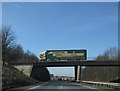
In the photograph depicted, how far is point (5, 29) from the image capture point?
49000 millimetres

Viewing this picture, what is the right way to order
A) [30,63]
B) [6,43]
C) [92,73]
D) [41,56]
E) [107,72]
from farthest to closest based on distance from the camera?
[92,73], [107,72], [41,56], [30,63], [6,43]

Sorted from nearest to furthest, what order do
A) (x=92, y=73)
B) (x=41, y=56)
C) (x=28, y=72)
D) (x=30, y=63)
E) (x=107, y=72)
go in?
(x=28, y=72) < (x=30, y=63) < (x=41, y=56) < (x=107, y=72) < (x=92, y=73)

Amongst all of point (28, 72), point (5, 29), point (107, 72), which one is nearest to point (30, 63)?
point (28, 72)

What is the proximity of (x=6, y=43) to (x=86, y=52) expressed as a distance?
27.8 meters

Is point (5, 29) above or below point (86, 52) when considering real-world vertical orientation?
above

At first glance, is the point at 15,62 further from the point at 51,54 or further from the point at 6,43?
the point at 6,43

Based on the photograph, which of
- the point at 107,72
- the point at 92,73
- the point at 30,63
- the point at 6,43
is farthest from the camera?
the point at 92,73

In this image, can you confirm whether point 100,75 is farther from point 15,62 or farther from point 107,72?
point 15,62

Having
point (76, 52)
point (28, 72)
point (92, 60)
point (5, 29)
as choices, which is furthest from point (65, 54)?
point (5, 29)

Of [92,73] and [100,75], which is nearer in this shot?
[100,75]

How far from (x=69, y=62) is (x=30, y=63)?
1275 cm

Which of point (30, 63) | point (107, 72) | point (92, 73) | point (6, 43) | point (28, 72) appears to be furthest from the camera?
point (92, 73)

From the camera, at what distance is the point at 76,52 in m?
63.9

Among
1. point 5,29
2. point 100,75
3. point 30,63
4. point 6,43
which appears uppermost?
point 5,29
